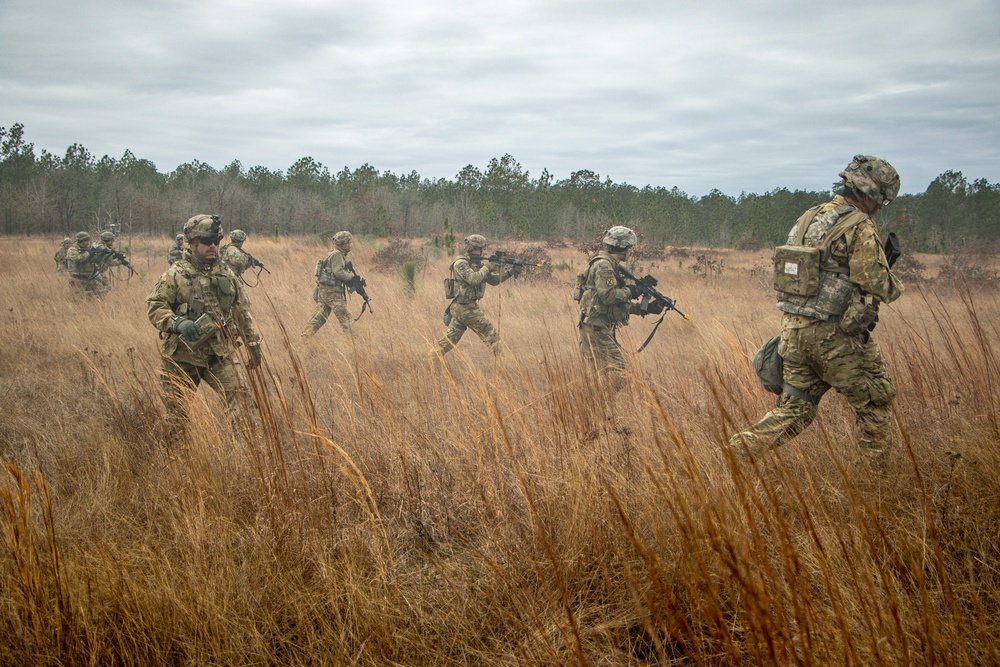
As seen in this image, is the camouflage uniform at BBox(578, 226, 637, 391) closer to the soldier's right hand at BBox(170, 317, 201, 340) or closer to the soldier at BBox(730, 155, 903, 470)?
the soldier at BBox(730, 155, 903, 470)

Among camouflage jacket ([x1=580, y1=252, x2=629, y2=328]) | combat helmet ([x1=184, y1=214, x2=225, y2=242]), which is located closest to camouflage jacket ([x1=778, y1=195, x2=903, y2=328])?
camouflage jacket ([x1=580, y1=252, x2=629, y2=328])

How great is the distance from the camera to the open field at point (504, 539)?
1355 mm

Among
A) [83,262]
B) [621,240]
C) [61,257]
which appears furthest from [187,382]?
[61,257]

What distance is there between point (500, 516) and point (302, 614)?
0.72m

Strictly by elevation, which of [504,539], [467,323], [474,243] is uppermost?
[474,243]

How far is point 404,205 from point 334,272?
39.4 metres

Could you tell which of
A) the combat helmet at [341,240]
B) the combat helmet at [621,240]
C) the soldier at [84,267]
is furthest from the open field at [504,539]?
the soldier at [84,267]

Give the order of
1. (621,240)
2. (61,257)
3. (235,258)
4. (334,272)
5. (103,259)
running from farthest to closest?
(61,257), (103,259), (235,258), (334,272), (621,240)

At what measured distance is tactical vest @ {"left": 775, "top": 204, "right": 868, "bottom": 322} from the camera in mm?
2893

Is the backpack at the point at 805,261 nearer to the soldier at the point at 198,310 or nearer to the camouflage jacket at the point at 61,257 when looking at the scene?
the soldier at the point at 198,310

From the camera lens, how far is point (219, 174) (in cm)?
5016

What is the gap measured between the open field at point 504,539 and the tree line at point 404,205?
28770 mm

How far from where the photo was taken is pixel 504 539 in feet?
6.20

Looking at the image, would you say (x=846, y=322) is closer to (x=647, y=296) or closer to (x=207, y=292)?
(x=647, y=296)
